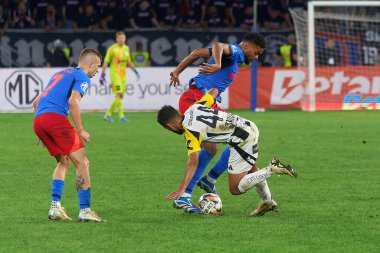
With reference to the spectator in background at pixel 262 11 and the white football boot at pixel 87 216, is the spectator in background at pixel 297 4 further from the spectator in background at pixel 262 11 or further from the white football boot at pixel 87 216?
the white football boot at pixel 87 216

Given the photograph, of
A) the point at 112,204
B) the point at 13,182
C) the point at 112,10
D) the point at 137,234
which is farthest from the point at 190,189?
the point at 112,10

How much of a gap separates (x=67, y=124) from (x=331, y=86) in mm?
18446

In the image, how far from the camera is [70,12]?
3148 cm

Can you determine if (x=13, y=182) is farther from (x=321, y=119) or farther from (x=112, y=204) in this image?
(x=321, y=119)

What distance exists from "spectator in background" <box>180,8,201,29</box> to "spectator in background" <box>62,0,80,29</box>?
3430mm

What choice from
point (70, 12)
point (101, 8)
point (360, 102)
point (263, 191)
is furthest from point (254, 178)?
point (101, 8)

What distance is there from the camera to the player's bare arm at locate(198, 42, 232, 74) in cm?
1016

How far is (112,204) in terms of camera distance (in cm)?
1046

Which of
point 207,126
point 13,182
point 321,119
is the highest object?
point 207,126

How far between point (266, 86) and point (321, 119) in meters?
3.35

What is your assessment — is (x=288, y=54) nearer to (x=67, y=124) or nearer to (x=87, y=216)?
(x=67, y=124)

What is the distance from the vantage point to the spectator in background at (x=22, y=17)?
30.5 m

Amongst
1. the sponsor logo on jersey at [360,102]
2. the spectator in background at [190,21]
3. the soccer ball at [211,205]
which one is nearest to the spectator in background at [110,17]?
the spectator in background at [190,21]

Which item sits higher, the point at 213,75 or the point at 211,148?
the point at 213,75
